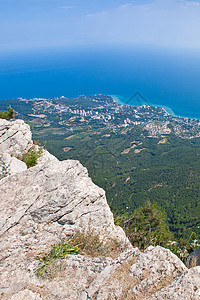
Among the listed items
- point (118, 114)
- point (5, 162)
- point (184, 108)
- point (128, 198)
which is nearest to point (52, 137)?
point (118, 114)

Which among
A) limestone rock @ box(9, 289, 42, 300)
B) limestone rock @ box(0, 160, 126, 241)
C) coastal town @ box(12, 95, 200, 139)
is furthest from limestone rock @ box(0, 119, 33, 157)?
coastal town @ box(12, 95, 200, 139)

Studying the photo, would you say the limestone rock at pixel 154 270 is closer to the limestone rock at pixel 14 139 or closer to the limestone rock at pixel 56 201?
the limestone rock at pixel 56 201

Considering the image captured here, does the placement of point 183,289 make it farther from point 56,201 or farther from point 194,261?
point 56,201

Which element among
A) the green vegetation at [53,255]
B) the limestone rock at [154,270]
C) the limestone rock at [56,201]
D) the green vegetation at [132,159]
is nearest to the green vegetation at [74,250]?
the green vegetation at [53,255]

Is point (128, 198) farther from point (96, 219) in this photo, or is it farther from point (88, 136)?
point (88, 136)

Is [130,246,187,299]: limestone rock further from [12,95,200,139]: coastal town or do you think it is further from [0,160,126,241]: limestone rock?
[12,95,200,139]: coastal town

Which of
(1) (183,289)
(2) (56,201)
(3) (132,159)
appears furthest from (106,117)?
(1) (183,289)
